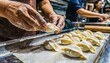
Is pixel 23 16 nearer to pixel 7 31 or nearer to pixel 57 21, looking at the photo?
pixel 7 31

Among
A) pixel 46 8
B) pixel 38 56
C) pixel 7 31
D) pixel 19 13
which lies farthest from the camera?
pixel 46 8

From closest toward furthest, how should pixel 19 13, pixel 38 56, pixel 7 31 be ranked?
pixel 19 13 < pixel 38 56 < pixel 7 31

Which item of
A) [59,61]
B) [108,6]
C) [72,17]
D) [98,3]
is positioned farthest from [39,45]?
[108,6]

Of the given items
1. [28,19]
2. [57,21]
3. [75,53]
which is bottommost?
[75,53]

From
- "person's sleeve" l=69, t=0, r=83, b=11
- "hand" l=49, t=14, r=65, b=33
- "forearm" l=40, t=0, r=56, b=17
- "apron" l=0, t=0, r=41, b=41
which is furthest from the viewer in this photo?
"person's sleeve" l=69, t=0, r=83, b=11

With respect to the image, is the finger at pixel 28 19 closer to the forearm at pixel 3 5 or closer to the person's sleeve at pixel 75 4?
the forearm at pixel 3 5

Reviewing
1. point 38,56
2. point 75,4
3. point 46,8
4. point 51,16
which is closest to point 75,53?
point 38,56

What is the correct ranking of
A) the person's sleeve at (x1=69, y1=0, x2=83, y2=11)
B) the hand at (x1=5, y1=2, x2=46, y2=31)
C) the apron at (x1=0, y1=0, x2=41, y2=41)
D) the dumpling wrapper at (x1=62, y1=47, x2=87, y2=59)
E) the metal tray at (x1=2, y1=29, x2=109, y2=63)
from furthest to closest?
the person's sleeve at (x1=69, y1=0, x2=83, y2=11), the apron at (x1=0, y1=0, x2=41, y2=41), the dumpling wrapper at (x1=62, y1=47, x2=87, y2=59), the metal tray at (x1=2, y1=29, x2=109, y2=63), the hand at (x1=5, y1=2, x2=46, y2=31)

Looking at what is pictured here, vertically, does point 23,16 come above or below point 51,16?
above

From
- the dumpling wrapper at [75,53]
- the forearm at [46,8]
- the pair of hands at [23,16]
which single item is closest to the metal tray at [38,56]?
the dumpling wrapper at [75,53]

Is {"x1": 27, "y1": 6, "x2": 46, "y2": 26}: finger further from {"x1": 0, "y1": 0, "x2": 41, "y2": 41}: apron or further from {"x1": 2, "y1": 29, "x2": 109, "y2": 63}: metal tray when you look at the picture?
{"x1": 0, "y1": 0, "x2": 41, "y2": 41}: apron

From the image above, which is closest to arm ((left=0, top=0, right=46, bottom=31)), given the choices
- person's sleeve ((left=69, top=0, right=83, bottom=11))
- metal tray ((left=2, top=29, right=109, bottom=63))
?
metal tray ((left=2, top=29, right=109, bottom=63))

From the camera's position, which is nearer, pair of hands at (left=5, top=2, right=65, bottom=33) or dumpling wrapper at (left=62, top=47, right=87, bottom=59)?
pair of hands at (left=5, top=2, right=65, bottom=33)

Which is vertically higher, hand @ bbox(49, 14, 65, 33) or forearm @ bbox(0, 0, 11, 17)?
forearm @ bbox(0, 0, 11, 17)
